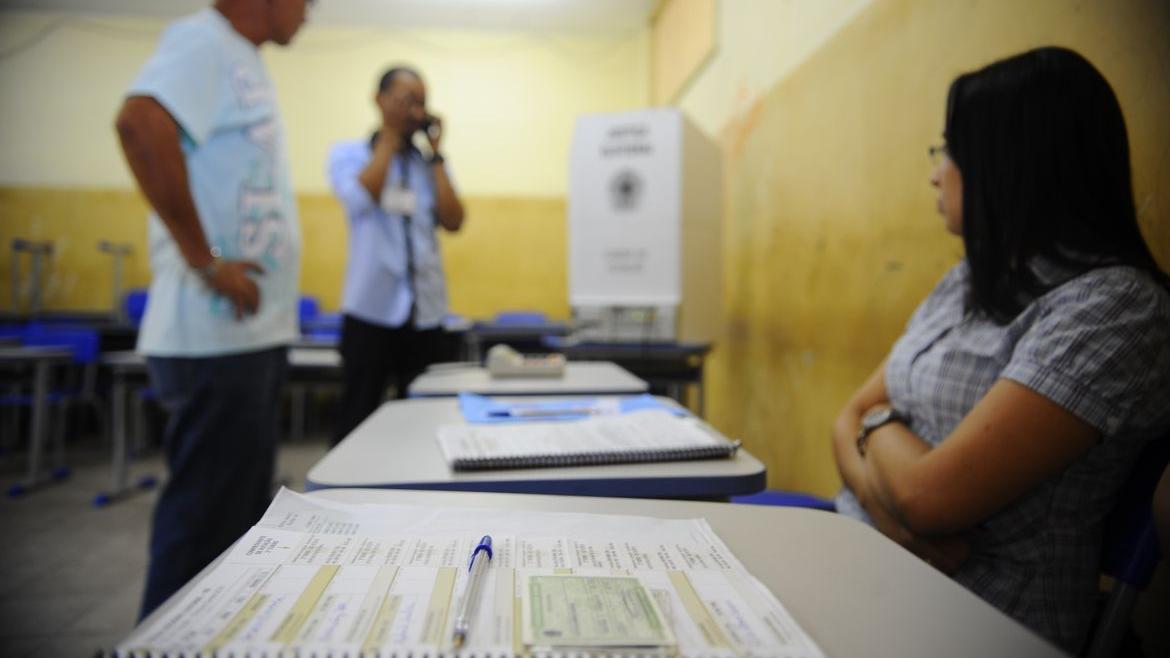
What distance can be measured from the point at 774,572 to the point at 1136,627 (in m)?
0.88

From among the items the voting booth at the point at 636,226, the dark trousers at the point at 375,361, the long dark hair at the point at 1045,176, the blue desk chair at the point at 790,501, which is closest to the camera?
the long dark hair at the point at 1045,176

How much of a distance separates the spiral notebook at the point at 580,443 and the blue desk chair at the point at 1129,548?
47 cm

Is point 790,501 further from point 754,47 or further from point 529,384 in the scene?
point 754,47

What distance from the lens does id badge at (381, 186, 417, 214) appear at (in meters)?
2.13

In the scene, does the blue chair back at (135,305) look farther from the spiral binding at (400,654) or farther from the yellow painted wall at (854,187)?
the spiral binding at (400,654)

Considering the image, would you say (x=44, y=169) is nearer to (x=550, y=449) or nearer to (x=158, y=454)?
(x=158, y=454)

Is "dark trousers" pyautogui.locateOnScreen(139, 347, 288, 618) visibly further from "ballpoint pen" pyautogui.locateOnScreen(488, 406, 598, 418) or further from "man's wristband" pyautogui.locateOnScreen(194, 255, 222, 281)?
"ballpoint pen" pyautogui.locateOnScreen(488, 406, 598, 418)

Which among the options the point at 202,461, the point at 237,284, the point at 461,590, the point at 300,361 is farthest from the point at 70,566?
the point at 461,590

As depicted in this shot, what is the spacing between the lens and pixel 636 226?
261 cm

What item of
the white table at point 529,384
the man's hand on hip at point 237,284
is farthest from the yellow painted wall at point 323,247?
the man's hand on hip at point 237,284

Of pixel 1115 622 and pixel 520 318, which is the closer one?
pixel 1115 622

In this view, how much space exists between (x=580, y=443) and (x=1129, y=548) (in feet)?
2.30

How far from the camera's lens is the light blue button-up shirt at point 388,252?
207 cm

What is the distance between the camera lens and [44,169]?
5.18 meters
